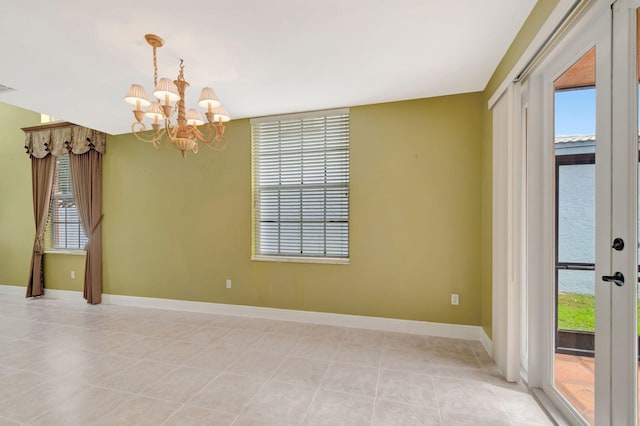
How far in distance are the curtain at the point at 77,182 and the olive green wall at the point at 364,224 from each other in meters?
0.64

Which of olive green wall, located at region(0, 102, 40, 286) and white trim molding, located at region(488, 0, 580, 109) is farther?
olive green wall, located at region(0, 102, 40, 286)

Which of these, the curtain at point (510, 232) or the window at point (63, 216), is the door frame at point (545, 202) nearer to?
the curtain at point (510, 232)

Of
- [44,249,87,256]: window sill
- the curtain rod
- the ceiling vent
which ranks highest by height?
the ceiling vent

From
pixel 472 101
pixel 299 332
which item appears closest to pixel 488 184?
pixel 472 101

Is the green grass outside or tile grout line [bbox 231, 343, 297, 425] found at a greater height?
the green grass outside

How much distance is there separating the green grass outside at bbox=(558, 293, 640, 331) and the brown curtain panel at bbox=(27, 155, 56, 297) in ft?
22.6

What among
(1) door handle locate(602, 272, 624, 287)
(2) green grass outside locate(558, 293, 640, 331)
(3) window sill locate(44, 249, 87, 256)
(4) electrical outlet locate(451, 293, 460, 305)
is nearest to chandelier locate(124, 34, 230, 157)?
(1) door handle locate(602, 272, 624, 287)

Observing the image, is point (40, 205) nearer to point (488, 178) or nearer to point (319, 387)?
point (319, 387)

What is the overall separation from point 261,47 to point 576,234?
8.22ft

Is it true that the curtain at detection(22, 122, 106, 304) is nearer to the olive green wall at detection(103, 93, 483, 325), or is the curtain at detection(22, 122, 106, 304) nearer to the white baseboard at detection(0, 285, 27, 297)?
the white baseboard at detection(0, 285, 27, 297)

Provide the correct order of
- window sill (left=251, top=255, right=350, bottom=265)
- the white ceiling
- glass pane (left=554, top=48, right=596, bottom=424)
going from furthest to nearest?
window sill (left=251, top=255, right=350, bottom=265), the white ceiling, glass pane (left=554, top=48, right=596, bottom=424)

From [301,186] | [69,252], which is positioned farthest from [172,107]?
[69,252]

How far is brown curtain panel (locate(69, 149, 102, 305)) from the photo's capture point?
14.2 ft

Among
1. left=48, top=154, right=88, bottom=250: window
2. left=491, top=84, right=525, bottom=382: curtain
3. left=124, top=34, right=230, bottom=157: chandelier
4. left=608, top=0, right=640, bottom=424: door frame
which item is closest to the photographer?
left=608, top=0, right=640, bottom=424: door frame
